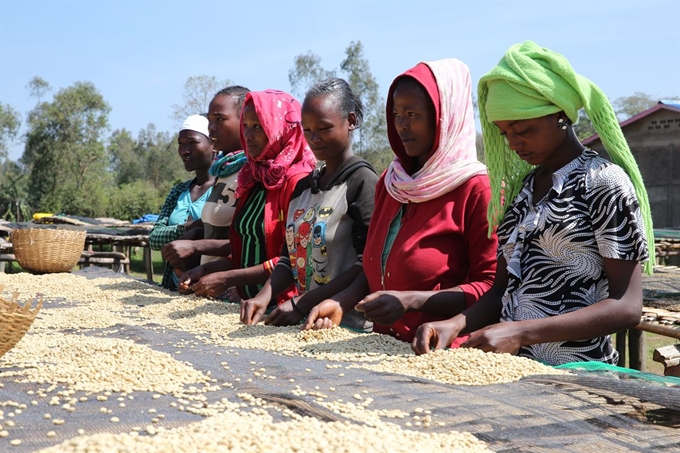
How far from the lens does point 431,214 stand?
278 centimetres

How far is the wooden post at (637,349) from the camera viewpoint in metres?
5.50

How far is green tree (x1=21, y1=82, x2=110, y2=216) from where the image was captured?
36.1m

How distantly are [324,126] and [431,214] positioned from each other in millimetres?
903

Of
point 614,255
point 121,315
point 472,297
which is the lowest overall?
point 121,315

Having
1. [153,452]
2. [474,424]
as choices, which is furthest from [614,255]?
[153,452]

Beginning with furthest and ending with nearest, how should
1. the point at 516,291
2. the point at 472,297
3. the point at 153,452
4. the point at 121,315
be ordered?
the point at 121,315
the point at 472,297
the point at 516,291
the point at 153,452

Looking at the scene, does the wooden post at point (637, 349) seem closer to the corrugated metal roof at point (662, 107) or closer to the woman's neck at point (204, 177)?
the woman's neck at point (204, 177)

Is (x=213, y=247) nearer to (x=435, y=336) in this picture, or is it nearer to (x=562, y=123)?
(x=435, y=336)

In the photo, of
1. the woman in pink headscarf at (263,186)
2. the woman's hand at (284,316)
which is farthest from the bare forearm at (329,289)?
the woman in pink headscarf at (263,186)

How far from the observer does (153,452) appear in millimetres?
1344

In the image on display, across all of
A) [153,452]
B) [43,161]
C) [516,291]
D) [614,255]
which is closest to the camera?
[153,452]

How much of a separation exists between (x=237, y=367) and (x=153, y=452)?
35.9 inches

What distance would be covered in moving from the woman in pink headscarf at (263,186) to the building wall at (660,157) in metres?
12.6

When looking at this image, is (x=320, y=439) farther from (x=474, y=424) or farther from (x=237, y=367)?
(x=237, y=367)
